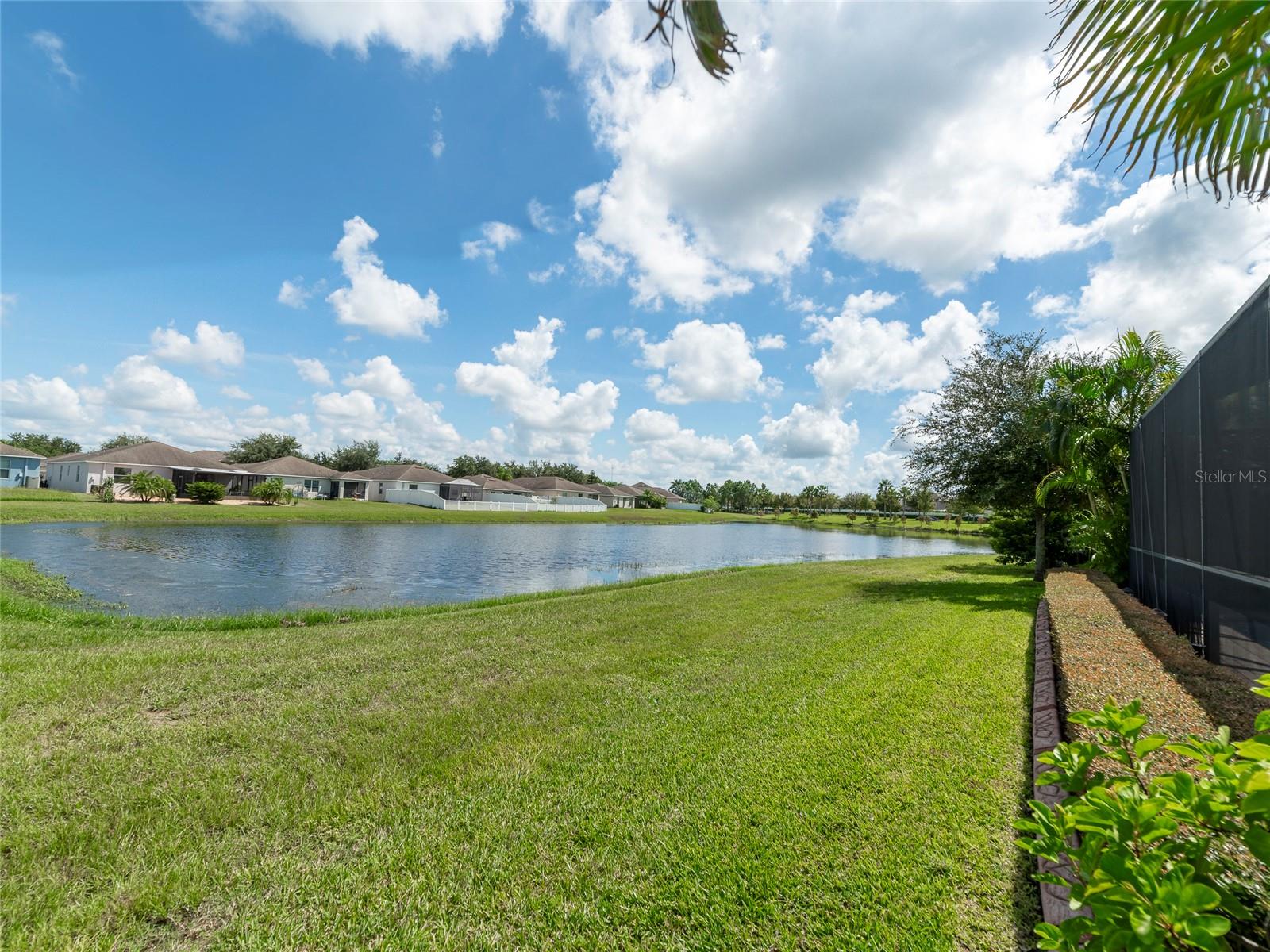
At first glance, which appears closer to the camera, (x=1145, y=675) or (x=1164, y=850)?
(x=1164, y=850)

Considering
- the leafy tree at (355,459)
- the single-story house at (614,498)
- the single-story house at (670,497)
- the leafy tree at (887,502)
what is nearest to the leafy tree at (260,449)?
the leafy tree at (355,459)

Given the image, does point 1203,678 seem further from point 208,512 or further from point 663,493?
point 663,493

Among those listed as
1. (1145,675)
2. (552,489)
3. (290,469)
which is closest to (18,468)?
(290,469)

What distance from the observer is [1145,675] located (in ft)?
12.2

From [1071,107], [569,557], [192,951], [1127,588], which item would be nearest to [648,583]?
[569,557]

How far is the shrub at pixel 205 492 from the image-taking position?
34750 millimetres

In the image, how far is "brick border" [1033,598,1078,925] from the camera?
2.22 meters

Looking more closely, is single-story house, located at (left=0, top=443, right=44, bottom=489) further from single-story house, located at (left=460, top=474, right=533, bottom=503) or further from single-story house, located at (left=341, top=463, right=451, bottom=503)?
single-story house, located at (left=460, top=474, right=533, bottom=503)

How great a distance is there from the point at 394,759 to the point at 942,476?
14620mm

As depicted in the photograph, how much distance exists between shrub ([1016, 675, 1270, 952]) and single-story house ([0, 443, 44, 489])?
56.2 meters

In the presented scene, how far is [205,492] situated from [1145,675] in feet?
144

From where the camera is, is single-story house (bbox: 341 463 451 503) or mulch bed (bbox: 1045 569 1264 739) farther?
single-story house (bbox: 341 463 451 503)

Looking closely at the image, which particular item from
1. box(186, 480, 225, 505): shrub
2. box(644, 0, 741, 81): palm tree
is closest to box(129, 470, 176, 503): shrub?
box(186, 480, 225, 505): shrub

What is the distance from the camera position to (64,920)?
7.77 ft
